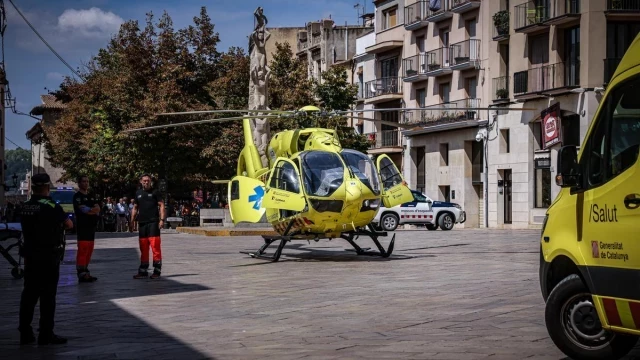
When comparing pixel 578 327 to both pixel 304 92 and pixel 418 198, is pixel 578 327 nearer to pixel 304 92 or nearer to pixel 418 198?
pixel 418 198

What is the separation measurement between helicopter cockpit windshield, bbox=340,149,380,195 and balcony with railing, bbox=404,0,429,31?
34.7 meters

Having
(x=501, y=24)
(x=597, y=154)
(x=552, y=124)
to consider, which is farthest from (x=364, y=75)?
(x=597, y=154)

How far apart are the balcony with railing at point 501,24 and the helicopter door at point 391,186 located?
1032 inches

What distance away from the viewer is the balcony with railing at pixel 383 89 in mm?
58000

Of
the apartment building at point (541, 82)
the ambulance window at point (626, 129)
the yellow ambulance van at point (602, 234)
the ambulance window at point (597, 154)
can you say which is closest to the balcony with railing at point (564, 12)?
the apartment building at point (541, 82)

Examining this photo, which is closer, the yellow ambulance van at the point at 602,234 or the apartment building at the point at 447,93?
the yellow ambulance van at the point at 602,234

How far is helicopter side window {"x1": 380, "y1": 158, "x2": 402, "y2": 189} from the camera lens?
69.4 feet

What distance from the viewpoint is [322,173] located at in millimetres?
19656

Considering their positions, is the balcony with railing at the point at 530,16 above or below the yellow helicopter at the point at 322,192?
above

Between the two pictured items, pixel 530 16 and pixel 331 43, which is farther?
pixel 331 43

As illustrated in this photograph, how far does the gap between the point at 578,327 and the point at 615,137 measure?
1547 mm

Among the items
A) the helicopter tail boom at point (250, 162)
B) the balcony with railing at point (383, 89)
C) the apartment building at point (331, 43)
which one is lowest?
the helicopter tail boom at point (250, 162)

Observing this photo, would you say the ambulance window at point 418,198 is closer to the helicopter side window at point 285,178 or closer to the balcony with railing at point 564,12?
the balcony with railing at point 564,12

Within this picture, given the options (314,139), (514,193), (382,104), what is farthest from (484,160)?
(314,139)
